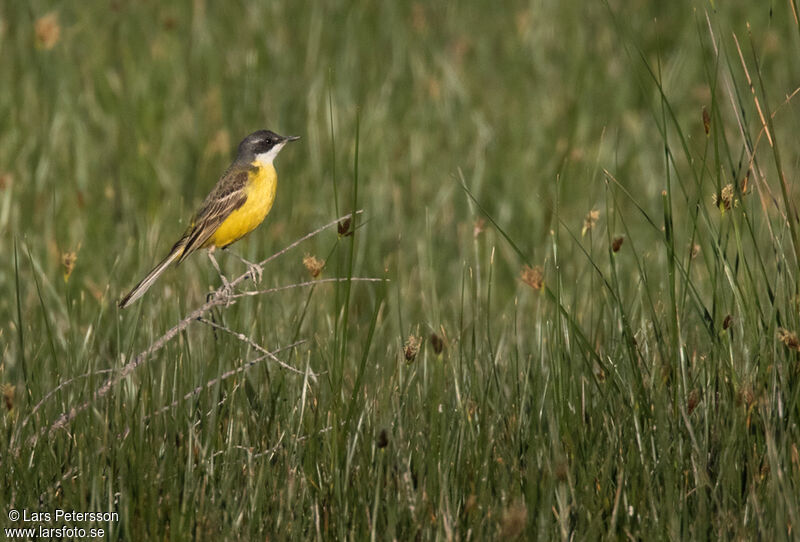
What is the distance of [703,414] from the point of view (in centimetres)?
357

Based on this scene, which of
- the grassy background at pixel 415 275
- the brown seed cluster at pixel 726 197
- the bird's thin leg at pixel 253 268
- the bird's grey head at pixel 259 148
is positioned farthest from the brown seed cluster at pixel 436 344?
the bird's grey head at pixel 259 148

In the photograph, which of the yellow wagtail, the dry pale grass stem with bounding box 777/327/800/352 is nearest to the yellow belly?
the yellow wagtail

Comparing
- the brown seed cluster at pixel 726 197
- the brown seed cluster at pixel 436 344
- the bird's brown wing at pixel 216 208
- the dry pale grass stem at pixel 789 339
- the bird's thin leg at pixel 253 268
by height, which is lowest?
the dry pale grass stem at pixel 789 339

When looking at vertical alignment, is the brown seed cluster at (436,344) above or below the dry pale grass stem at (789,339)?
above

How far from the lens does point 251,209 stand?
4930mm

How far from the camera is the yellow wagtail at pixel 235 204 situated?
15.6 feet

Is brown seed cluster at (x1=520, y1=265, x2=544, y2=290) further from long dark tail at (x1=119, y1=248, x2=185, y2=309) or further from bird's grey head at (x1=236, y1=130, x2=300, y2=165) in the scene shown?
bird's grey head at (x1=236, y1=130, x2=300, y2=165)

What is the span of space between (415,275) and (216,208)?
6.34 feet

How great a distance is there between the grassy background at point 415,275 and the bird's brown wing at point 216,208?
321 mm

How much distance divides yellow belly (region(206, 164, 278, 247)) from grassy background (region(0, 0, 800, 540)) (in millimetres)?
317

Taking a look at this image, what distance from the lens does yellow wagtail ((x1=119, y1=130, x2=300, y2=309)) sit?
15.6ft

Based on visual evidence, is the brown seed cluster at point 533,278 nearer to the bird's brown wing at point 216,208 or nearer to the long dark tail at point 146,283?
the long dark tail at point 146,283

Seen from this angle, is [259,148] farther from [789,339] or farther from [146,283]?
[789,339]

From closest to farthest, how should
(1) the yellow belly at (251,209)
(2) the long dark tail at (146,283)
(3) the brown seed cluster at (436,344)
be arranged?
(3) the brown seed cluster at (436,344)
(2) the long dark tail at (146,283)
(1) the yellow belly at (251,209)
